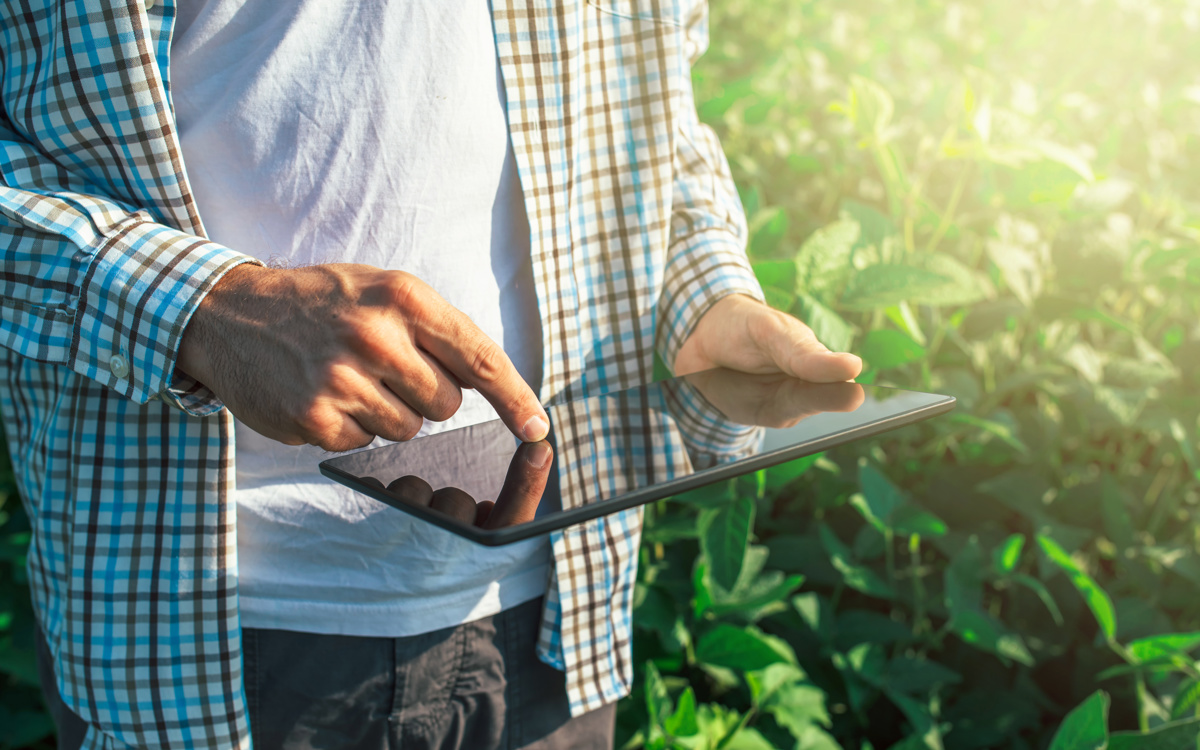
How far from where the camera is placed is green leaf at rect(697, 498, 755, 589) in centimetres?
96

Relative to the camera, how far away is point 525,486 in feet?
2.00

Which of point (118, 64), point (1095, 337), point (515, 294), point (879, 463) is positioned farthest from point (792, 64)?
point (118, 64)

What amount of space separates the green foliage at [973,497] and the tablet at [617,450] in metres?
0.24

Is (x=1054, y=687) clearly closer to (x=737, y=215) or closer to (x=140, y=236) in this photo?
(x=737, y=215)

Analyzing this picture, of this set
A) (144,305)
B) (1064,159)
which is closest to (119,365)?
(144,305)

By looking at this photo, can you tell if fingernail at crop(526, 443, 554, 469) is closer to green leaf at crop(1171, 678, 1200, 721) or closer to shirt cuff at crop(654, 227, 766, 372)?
shirt cuff at crop(654, 227, 766, 372)

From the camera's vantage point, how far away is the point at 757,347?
0.80 meters

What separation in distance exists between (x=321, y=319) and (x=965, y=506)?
110 centimetres

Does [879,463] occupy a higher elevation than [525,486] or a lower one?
lower

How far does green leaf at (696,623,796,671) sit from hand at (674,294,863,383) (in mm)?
362

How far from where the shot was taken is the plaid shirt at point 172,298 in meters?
0.62

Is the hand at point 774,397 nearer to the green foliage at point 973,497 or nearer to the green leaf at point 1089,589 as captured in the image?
the green foliage at point 973,497

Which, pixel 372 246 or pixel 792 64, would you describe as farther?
pixel 792 64

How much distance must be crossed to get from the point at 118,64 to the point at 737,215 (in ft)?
2.16
